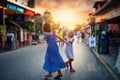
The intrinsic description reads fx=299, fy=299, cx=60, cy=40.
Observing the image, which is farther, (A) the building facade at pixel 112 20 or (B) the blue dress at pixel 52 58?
A: (A) the building facade at pixel 112 20

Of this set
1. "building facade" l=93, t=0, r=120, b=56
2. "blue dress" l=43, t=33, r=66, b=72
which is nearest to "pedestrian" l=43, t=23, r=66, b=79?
"blue dress" l=43, t=33, r=66, b=72

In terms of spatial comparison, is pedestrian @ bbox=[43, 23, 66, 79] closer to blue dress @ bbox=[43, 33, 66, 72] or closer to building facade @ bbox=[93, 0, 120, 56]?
blue dress @ bbox=[43, 33, 66, 72]

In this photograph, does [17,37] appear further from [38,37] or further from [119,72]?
[119,72]

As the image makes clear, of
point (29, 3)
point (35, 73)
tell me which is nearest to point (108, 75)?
point (35, 73)

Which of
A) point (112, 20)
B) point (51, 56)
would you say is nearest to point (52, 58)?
point (51, 56)

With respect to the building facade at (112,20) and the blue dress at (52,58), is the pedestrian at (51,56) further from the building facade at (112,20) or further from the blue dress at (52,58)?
the building facade at (112,20)

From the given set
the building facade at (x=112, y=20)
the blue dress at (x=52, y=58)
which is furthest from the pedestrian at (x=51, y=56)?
the building facade at (x=112, y=20)

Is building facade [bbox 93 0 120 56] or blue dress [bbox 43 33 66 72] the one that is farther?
building facade [bbox 93 0 120 56]

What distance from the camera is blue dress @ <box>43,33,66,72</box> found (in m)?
10.1

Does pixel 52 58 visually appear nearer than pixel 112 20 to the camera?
Yes

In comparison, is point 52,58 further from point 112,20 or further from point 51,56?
point 112,20

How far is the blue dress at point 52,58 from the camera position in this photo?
33.2ft

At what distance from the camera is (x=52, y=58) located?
402 inches

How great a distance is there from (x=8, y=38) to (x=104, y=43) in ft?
29.3
